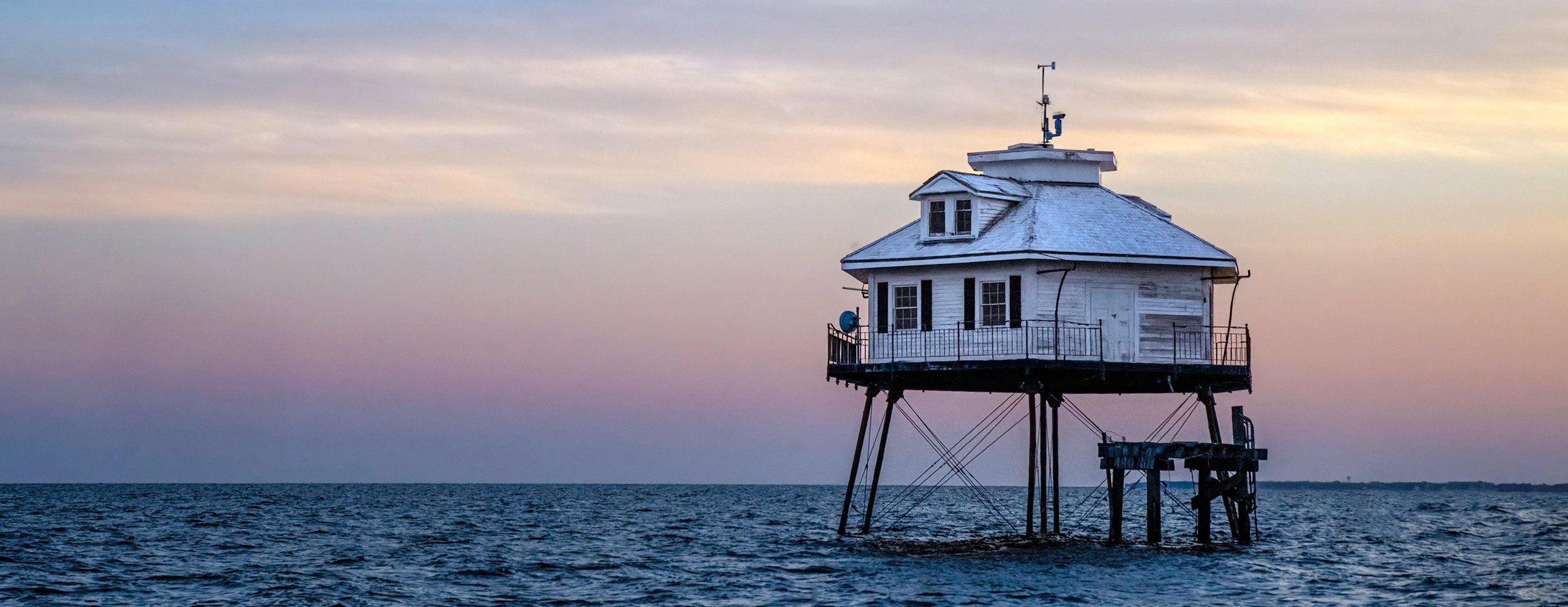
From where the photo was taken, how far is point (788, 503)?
131 meters

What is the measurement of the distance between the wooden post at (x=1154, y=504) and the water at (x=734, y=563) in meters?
0.92

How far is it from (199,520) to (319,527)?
361 inches

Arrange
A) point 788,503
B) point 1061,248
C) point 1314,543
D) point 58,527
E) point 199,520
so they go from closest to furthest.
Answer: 1. point 1061,248
2. point 1314,543
3. point 58,527
4. point 199,520
5. point 788,503

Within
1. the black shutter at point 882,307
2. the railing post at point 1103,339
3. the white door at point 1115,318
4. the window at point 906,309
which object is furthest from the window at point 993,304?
the black shutter at point 882,307

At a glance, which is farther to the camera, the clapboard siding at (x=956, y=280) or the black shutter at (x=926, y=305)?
the black shutter at (x=926, y=305)

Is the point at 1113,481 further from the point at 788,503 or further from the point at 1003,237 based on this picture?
the point at 788,503

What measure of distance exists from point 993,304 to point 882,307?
3.49m

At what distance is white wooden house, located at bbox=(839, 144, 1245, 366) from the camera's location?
42.8 metres

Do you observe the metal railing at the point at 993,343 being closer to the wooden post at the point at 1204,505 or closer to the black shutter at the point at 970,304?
the black shutter at the point at 970,304

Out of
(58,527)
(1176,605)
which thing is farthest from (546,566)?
(58,527)

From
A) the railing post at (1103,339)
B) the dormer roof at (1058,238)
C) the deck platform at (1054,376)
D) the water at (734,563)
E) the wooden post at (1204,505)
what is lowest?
the water at (734,563)

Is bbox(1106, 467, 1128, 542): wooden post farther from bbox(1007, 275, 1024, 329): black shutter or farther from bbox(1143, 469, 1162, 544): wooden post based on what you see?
bbox(1007, 275, 1024, 329): black shutter

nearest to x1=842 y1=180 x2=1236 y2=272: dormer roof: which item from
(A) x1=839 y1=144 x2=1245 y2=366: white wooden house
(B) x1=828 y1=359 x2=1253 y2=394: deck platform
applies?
(A) x1=839 y1=144 x2=1245 y2=366: white wooden house

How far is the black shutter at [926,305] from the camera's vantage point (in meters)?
44.4
